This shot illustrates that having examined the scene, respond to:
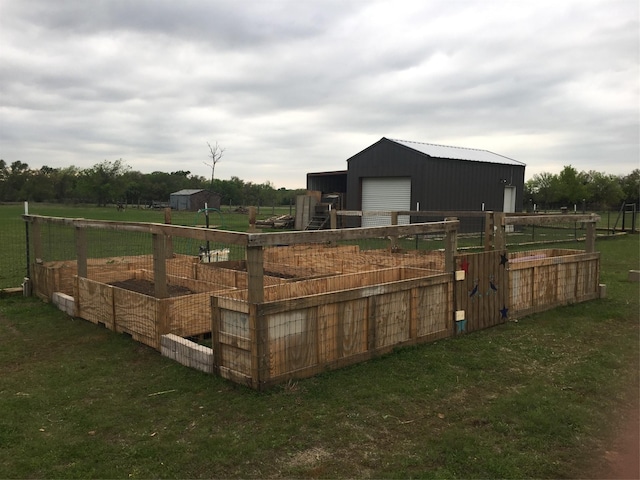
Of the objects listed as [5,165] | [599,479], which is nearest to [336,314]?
[599,479]

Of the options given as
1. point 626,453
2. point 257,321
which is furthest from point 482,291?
point 257,321

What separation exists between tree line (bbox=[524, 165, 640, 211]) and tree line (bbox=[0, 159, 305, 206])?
33101 millimetres

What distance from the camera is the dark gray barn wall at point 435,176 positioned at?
83.7 ft

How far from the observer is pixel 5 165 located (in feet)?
315

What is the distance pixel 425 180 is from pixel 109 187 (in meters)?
58.5

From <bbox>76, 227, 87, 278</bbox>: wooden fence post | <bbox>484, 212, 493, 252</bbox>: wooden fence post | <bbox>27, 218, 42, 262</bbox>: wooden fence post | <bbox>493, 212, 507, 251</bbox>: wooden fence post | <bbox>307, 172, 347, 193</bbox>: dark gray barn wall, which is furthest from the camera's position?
<bbox>307, 172, 347, 193</bbox>: dark gray barn wall

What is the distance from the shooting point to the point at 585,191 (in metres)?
58.3

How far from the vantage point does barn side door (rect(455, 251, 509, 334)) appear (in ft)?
22.5

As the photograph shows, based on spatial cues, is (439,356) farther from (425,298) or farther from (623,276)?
(623,276)

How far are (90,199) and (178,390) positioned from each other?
78.2m

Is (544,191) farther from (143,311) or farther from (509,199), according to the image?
(143,311)

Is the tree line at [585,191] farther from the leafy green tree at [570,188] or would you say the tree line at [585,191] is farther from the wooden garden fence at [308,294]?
the wooden garden fence at [308,294]

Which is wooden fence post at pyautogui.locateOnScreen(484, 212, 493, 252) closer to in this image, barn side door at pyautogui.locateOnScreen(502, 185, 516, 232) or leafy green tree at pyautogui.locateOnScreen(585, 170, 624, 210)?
barn side door at pyautogui.locateOnScreen(502, 185, 516, 232)

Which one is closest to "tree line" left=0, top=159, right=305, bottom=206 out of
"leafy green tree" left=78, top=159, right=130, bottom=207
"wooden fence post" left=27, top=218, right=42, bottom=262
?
"leafy green tree" left=78, top=159, right=130, bottom=207
